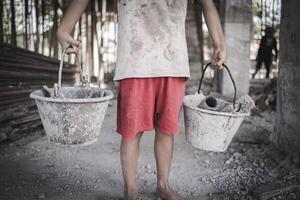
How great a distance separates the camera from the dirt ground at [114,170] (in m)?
3.17

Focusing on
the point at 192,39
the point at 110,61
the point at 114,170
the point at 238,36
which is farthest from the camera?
the point at 110,61

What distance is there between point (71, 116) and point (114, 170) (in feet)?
4.34

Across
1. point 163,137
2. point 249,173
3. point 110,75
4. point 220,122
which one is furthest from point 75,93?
point 110,75

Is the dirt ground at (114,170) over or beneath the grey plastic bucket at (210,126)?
beneath

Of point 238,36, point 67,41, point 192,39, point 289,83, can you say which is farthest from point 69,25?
point 192,39

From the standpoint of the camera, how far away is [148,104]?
2635 mm

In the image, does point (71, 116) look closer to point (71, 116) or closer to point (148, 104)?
point (71, 116)

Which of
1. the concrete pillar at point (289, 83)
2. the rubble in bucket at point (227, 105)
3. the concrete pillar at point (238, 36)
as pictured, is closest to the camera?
the rubble in bucket at point (227, 105)

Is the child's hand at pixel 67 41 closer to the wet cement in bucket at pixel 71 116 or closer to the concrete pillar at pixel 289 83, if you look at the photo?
the wet cement in bucket at pixel 71 116

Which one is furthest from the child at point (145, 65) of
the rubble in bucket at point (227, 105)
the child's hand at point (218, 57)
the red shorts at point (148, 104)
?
the rubble in bucket at point (227, 105)

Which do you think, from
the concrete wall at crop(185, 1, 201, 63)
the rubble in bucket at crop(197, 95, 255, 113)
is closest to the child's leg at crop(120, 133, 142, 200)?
the rubble in bucket at crop(197, 95, 255, 113)

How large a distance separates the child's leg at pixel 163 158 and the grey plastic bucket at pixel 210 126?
0.18 m

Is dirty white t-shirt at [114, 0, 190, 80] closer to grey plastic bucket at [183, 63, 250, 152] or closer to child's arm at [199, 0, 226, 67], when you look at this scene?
child's arm at [199, 0, 226, 67]

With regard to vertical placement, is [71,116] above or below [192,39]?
below
